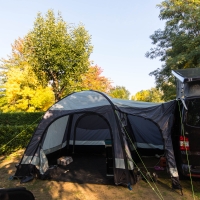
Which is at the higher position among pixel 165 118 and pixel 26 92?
pixel 26 92

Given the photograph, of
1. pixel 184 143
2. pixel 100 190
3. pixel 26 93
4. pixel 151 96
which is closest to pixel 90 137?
pixel 100 190

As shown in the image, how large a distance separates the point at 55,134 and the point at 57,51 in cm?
761

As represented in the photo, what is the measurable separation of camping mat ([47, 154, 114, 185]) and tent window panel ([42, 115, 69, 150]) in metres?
0.72

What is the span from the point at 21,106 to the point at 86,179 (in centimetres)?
1212

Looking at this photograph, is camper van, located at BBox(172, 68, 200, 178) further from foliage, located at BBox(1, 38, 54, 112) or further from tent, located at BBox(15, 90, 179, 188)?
foliage, located at BBox(1, 38, 54, 112)

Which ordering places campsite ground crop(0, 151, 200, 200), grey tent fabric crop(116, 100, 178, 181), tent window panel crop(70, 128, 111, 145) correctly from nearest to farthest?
campsite ground crop(0, 151, 200, 200) < grey tent fabric crop(116, 100, 178, 181) < tent window panel crop(70, 128, 111, 145)

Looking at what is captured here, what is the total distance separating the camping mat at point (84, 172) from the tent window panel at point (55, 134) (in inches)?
28.5

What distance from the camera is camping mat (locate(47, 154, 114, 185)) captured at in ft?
14.7

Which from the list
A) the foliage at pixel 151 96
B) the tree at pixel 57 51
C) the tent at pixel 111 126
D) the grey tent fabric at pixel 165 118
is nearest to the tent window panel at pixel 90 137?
the tent at pixel 111 126

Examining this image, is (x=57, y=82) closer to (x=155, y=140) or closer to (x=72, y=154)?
(x=72, y=154)

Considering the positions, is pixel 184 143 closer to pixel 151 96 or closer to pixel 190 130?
pixel 190 130

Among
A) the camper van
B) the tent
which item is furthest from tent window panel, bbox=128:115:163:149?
the camper van

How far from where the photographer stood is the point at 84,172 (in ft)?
16.5

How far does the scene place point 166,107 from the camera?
4168 millimetres
